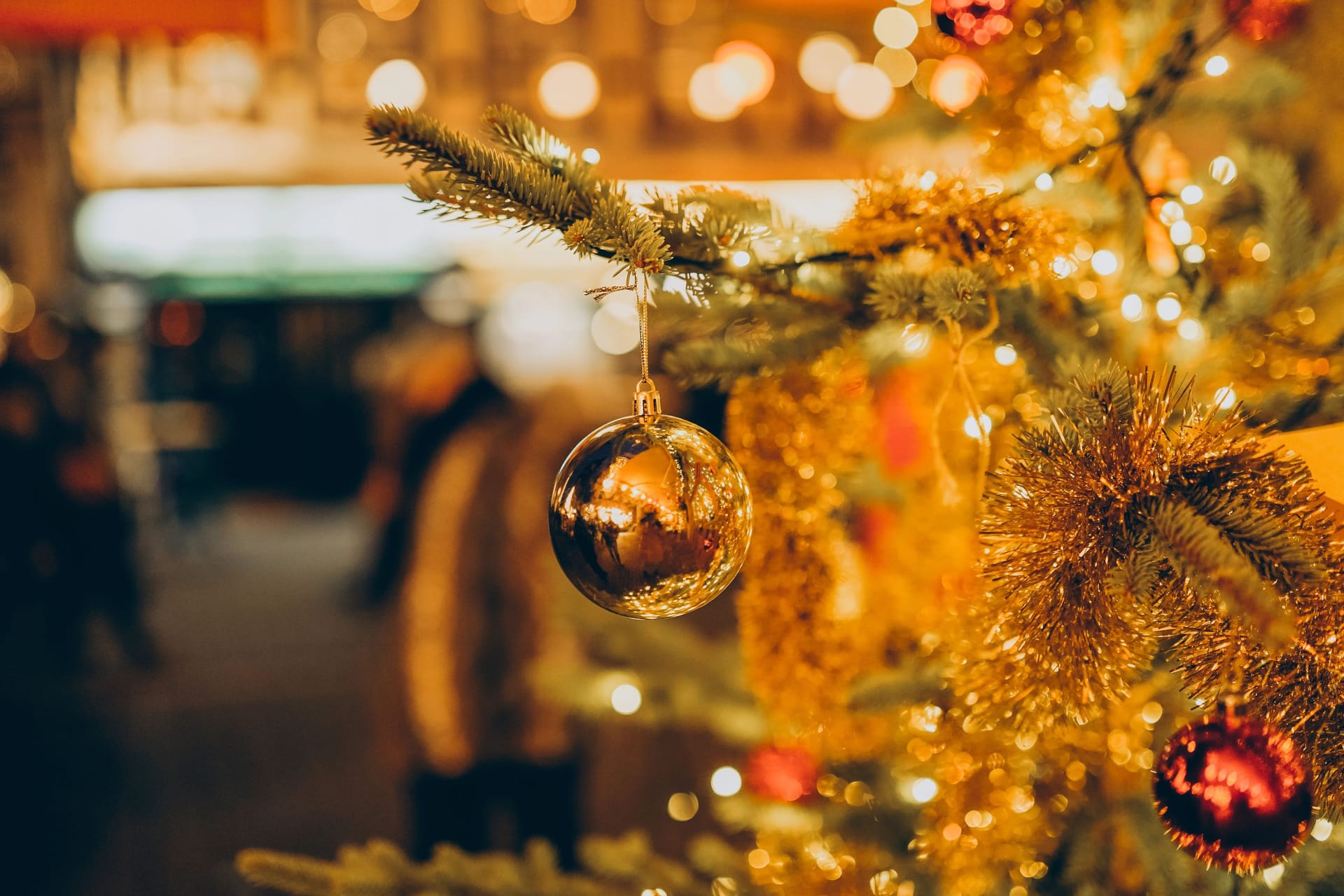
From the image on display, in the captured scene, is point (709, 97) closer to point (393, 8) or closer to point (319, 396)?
point (393, 8)

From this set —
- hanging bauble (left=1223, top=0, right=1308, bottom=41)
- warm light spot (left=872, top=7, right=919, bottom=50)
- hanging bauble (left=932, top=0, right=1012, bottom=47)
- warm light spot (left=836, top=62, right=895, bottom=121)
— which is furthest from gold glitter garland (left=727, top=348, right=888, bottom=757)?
warm light spot (left=836, top=62, right=895, bottom=121)

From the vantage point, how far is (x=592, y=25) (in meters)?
3.47

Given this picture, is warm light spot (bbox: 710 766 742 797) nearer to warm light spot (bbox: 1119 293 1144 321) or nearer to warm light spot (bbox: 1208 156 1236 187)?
warm light spot (bbox: 1119 293 1144 321)

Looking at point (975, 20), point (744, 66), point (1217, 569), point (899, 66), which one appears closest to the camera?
point (1217, 569)

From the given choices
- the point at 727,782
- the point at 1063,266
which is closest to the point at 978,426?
the point at 1063,266

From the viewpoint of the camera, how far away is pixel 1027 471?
521 mm

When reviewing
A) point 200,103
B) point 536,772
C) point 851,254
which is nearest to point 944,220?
point 851,254

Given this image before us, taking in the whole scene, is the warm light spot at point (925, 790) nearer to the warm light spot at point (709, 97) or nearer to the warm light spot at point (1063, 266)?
the warm light spot at point (1063, 266)

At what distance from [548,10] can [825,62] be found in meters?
1.01

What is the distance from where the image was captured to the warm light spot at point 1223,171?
847mm

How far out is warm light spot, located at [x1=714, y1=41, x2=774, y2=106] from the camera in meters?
3.04

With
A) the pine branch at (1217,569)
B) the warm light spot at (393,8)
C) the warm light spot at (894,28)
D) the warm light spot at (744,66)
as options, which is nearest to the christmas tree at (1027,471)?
the pine branch at (1217,569)

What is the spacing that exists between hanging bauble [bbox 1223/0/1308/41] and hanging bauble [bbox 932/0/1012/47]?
20 cm

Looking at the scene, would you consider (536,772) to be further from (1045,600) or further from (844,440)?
(1045,600)
